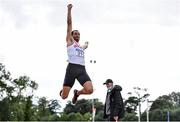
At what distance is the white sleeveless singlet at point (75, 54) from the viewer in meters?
14.3

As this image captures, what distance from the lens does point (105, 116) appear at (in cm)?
1658

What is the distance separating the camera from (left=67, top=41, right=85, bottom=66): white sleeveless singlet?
1431 centimetres

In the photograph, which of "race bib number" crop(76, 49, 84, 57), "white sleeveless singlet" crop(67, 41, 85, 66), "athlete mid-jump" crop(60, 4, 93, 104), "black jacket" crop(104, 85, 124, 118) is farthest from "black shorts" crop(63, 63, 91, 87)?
"black jacket" crop(104, 85, 124, 118)

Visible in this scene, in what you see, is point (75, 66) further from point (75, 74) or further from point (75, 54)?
point (75, 54)

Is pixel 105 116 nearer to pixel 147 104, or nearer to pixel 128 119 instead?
pixel 128 119

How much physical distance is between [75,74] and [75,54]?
507 mm

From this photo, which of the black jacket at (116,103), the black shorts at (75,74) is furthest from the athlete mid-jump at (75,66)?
the black jacket at (116,103)

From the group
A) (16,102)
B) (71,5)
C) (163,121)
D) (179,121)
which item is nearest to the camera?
(71,5)

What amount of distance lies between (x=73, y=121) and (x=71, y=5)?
68.4m

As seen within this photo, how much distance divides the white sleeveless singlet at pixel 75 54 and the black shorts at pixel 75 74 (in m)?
0.11

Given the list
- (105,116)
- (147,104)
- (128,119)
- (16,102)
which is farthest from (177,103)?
(105,116)

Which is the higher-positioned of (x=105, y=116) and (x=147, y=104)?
(x=147, y=104)

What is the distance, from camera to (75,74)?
1435 cm

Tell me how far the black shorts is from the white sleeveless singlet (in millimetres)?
110
